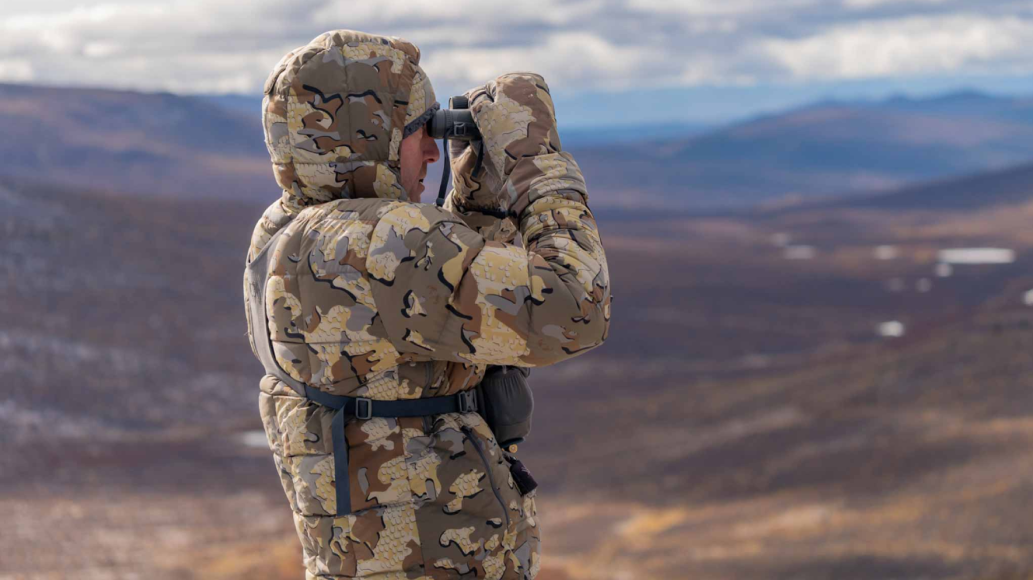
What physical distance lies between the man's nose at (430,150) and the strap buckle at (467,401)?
0.49m

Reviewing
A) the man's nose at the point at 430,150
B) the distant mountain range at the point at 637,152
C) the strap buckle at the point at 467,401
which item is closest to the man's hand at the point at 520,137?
the man's nose at the point at 430,150

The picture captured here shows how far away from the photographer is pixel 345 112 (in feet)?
6.88

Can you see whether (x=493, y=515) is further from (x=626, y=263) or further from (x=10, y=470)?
(x=626, y=263)

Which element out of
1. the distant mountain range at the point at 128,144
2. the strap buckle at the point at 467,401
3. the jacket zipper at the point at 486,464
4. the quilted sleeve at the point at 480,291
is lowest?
the jacket zipper at the point at 486,464

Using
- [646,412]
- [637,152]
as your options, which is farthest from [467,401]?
[637,152]

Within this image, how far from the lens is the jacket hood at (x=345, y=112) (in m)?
2.10

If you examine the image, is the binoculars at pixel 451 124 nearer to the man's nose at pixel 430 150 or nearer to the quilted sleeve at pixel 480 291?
the man's nose at pixel 430 150

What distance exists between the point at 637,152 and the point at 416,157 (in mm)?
120030

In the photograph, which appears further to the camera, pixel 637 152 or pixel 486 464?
pixel 637 152

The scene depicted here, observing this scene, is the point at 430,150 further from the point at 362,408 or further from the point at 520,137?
the point at 362,408

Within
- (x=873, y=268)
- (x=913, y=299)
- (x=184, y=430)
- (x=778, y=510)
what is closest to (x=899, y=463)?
(x=778, y=510)

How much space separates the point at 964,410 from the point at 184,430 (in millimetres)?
12615

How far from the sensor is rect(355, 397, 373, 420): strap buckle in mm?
2115

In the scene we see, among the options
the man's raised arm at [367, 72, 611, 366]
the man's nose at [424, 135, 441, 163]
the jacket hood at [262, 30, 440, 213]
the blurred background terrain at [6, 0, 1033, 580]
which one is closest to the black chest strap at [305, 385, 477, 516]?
the man's raised arm at [367, 72, 611, 366]
